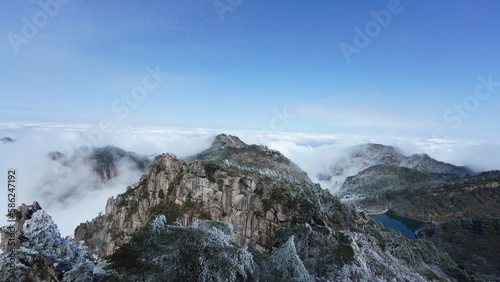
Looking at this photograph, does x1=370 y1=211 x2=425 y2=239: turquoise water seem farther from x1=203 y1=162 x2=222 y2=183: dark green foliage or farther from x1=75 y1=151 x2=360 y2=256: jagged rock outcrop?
x1=203 y1=162 x2=222 y2=183: dark green foliage

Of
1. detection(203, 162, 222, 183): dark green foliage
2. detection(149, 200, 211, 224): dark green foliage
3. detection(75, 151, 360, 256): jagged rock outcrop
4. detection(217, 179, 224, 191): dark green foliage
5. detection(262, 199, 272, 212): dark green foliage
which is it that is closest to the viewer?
detection(75, 151, 360, 256): jagged rock outcrop

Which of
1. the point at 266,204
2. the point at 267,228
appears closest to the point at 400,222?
the point at 266,204

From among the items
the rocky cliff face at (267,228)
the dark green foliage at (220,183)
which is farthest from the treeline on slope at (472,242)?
the dark green foliage at (220,183)

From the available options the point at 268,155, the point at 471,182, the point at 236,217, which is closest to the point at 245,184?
the point at 236,217

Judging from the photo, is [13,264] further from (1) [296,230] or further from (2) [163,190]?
(2) [163,190]

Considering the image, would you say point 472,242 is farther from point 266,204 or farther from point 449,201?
point 266,204

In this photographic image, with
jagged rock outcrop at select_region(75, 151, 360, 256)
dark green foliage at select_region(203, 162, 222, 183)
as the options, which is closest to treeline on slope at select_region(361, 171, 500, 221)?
jagged rock outcrop at select_region(75, 151, 360, 256)

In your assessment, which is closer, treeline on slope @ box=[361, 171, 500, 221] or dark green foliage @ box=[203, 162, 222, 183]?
dark green foliage @ box=[203, 162, 222, 183]
